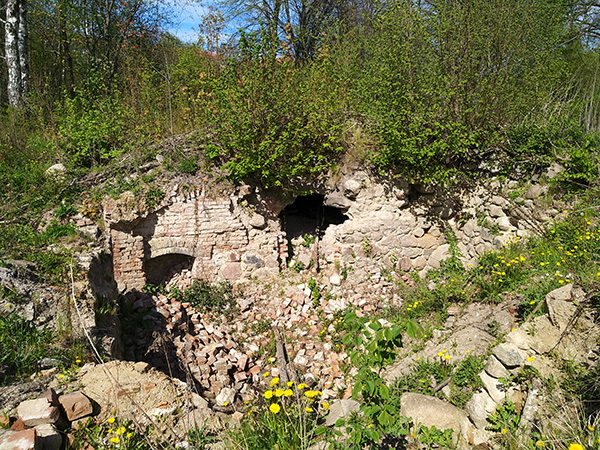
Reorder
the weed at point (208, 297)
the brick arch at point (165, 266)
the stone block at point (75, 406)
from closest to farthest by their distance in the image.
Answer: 1. the stone block at point (75, 406)
2. the weed at point (208, 297)
3. the brick arch at point (165, 266)

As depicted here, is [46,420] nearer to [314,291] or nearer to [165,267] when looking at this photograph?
[165,267]

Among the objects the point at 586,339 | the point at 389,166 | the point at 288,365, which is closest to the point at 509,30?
the point at 389,166

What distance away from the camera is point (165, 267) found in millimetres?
7184

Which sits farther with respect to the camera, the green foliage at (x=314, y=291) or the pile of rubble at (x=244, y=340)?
the green foliage at (x=314, y=291)

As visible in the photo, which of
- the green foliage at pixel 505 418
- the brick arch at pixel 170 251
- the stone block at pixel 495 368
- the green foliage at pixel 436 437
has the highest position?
the brick arch at pixel 170 251

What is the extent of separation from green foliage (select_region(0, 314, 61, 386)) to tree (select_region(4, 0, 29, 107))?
7.70 metres

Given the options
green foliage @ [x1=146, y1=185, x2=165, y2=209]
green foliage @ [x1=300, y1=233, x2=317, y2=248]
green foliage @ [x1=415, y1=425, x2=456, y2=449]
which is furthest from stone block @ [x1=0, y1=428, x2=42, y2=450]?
green foliage @ [x1=300, y1=233, x2=317, y2=248]

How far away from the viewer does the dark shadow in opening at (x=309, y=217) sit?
8.62 meters

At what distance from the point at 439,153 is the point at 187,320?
549cm

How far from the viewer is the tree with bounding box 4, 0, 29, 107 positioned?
8.98m

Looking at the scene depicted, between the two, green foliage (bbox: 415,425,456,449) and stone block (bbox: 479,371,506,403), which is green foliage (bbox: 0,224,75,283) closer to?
green foliage (bbox: 415,425,456,449)

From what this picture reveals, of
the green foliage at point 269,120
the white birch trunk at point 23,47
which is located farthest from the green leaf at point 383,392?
the white birch trunk at point 23,47

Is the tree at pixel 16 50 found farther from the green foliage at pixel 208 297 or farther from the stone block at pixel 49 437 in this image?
the stone block at pixel 49 437

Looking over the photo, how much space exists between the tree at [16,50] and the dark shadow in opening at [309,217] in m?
7.30
